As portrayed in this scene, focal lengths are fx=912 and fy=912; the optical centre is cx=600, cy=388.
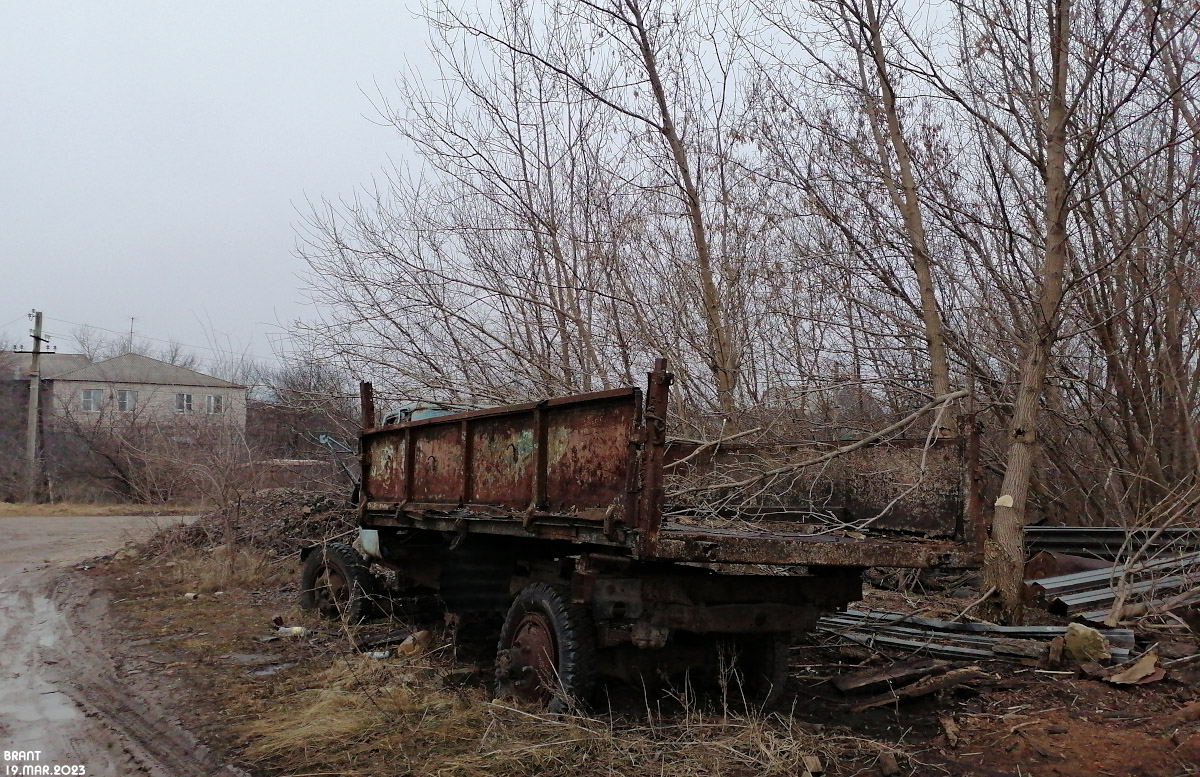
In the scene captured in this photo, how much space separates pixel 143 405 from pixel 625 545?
92.0ft

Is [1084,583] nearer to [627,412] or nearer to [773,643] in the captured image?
[773,643]

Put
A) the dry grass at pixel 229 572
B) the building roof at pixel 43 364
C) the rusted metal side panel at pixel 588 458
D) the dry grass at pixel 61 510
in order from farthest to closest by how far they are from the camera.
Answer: the building roof at pixel 43 364
the dry grass at pixel 61 510
the dry grass at pixel 229 572
the rusted metal side panel at pixel 588 458

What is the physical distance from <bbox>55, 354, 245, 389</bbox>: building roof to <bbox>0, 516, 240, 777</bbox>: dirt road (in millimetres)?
43186

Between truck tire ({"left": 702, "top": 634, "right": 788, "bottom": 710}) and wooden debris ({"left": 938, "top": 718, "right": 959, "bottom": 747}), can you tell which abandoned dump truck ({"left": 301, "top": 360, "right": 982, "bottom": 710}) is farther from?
wooden debris ({"left": 938, "top": 718, "right": 959, "bottom": 747})

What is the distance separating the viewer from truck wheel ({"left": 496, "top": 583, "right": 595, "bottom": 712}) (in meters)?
4.76

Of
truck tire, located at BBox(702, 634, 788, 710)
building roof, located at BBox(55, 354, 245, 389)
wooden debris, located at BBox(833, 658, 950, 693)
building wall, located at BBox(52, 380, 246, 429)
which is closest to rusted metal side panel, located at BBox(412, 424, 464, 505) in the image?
truck tire, located at BBox(702, 634, 788, 710)

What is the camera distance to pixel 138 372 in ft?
175

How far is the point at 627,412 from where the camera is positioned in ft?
14.1

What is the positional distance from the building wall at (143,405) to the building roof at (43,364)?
75.4 inches

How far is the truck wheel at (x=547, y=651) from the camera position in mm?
4758

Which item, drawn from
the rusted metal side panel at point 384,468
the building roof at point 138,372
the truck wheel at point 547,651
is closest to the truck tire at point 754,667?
the truck wheel at point 547,651

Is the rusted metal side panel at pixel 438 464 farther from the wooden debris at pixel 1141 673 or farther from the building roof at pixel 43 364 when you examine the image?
the building roof at pixel 43 364

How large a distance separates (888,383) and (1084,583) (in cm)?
235

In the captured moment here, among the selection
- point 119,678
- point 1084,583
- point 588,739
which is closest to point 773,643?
point 588,739
